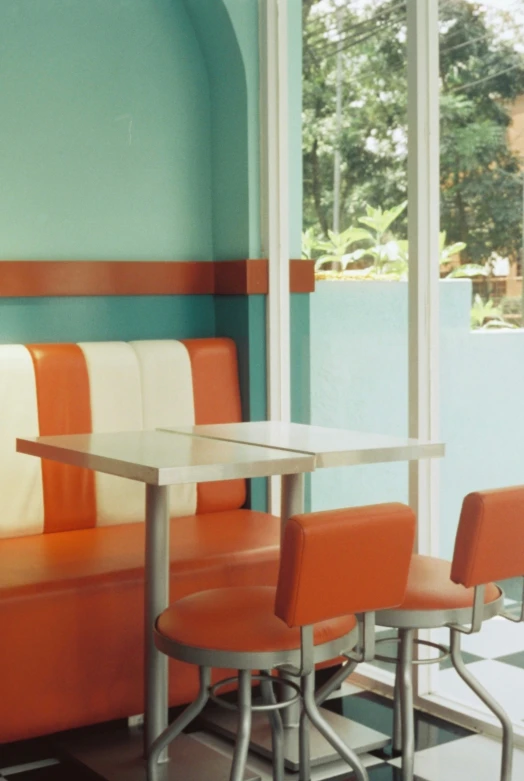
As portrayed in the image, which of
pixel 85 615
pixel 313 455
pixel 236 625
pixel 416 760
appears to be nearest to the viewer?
pixel 236 625

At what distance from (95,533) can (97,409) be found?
45cm

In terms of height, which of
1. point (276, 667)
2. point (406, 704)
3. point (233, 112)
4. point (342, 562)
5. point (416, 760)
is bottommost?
point (416, 760)

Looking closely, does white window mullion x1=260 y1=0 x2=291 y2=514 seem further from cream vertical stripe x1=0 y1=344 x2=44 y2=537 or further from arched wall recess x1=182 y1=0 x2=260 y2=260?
cream vertical stripe x1=0 y1=344 x2=44 y2=537

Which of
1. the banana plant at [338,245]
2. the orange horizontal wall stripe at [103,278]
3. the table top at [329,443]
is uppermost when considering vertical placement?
the banana plant at [338,245]

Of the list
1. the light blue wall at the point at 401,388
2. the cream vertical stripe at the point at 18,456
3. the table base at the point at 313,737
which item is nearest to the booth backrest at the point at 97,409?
the cream vertical stripe at the point at 18,456

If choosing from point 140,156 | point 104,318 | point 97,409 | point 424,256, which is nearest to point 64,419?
point 97,409

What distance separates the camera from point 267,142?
4.22 m

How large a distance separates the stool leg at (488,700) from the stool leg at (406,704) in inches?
5.1

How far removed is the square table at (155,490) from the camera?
8.78ft

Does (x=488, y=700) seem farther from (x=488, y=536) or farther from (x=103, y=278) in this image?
(x=103, y=278)

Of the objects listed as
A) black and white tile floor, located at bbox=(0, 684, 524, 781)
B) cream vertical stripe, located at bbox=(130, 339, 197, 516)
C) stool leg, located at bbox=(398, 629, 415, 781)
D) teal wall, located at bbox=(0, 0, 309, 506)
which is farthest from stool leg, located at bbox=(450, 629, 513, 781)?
teal wall, located at bbox=(0, 0, 309, 506)

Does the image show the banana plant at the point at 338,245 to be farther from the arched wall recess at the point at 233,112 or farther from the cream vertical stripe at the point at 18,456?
the cream vertical stripe at the point at 18,456

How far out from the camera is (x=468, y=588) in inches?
106

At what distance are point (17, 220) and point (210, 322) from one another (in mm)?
920
